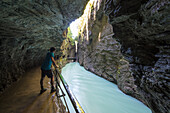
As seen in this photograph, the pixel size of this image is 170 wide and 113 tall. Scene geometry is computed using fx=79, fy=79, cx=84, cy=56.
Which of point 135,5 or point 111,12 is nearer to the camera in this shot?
point 135,5

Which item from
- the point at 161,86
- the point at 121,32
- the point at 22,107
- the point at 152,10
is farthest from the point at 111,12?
the point at 22,107

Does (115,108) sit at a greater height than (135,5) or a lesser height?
lesser

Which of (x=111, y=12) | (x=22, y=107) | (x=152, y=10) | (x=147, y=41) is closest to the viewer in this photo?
(x=152, y=10)

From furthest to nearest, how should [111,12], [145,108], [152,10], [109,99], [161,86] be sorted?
1. [109,99]
2. [145,108]
3. [111,12]
4. [161,86]
5. [152,10]

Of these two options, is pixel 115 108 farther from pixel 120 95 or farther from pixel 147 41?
pixel 147 41

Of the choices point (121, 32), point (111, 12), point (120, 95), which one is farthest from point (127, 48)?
point (120, 95)

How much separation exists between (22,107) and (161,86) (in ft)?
12.3

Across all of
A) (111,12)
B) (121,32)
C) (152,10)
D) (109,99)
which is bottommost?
(109,99)

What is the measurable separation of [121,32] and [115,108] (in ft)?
13.7

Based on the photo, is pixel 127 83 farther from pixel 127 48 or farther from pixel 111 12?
pixel 111 12

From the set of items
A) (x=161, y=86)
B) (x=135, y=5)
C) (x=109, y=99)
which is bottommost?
(x=109, y=99)

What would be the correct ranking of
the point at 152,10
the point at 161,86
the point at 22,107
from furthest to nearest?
1. the point at 22,107
2. the point at 161,86
3. the point at 152,10

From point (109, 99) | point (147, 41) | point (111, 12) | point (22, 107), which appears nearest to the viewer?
point (147, 41)

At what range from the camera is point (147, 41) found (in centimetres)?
196
